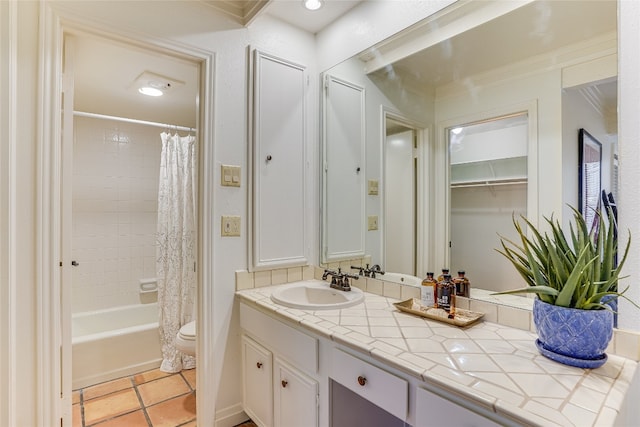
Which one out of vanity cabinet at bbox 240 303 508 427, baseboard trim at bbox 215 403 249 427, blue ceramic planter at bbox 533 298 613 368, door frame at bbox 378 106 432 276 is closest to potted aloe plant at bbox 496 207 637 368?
blue ceramic planter at bbox 533 298 613 368

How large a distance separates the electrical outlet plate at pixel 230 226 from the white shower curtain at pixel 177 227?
0.96 m

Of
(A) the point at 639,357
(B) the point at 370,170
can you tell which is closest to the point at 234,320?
(B) the point at 370,170

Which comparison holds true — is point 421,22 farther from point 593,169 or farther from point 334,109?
point 593,169

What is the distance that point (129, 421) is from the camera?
183 centimetres

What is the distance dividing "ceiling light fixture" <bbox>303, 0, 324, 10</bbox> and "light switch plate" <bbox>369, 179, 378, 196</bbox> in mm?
1017

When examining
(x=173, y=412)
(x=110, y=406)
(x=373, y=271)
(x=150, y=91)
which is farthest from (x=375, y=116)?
(x=110, y=406)

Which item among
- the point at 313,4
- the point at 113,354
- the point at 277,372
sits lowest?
the point at 113,354

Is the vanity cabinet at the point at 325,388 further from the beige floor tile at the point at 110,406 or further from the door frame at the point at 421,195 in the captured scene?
the beige floor tile at the point at 110,406

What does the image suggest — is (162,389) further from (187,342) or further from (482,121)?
(482,121)

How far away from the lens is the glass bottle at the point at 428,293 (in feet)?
4.66

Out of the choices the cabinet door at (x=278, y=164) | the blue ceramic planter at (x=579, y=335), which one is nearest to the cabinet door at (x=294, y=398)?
the cabinet door at (x=278, y=164)

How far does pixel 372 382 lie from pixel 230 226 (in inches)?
42.6

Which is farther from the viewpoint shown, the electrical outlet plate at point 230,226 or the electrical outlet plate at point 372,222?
the electrical outlet plate at point 372,222

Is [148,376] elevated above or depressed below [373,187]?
below
